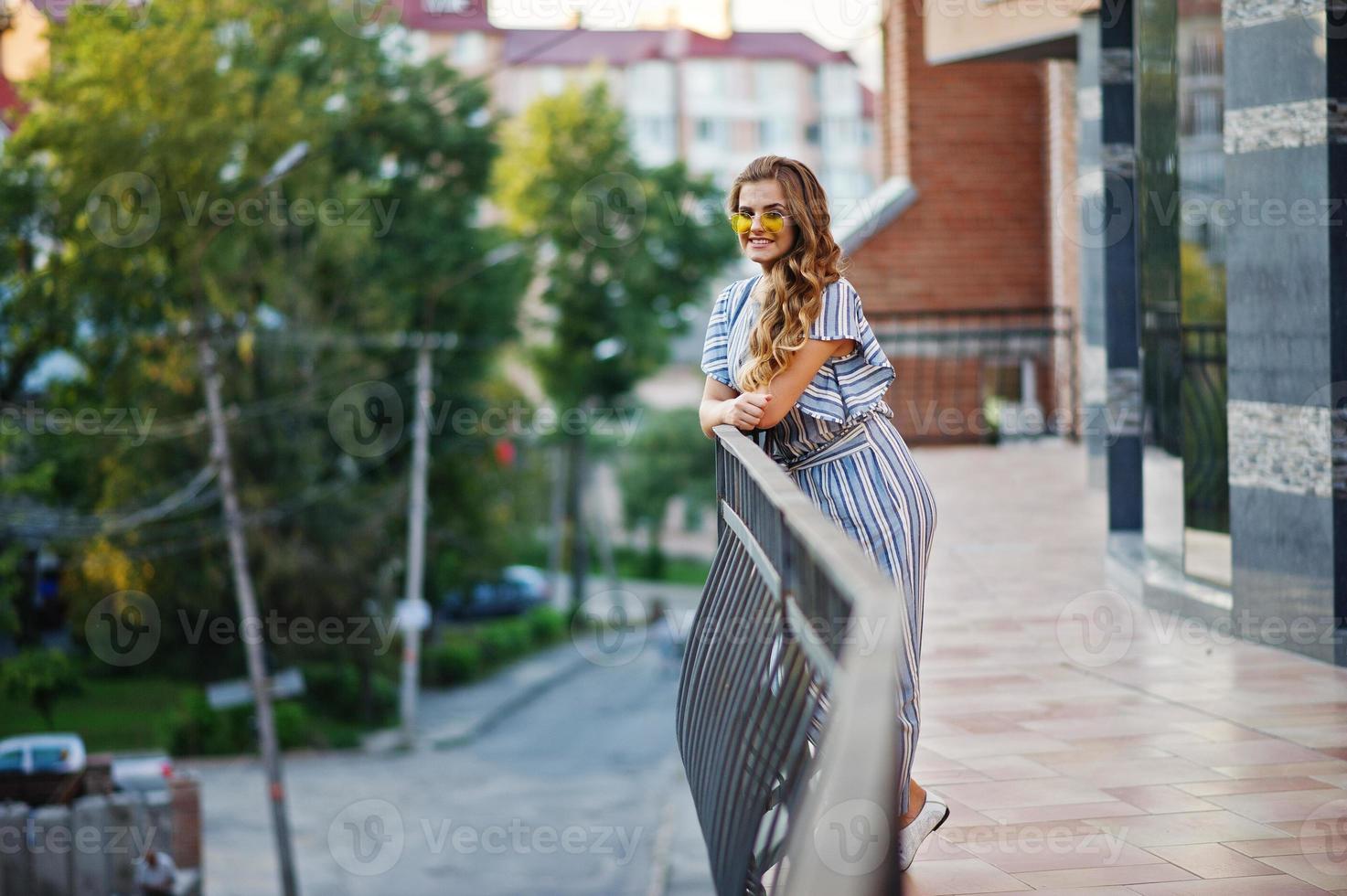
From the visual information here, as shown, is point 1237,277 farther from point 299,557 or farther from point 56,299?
point 299,557

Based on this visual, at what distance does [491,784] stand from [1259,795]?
23.5 metres

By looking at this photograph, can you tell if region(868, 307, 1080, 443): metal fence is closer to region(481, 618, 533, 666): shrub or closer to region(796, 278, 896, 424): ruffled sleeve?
region(796, 278, 896, 424): ruffled sleeve

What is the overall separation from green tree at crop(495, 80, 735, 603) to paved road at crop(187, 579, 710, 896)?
12.7 m

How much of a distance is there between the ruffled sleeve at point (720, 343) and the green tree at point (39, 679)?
28.3 meters

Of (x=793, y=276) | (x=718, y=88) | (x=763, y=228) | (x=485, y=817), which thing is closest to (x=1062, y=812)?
(x=793, y=276)

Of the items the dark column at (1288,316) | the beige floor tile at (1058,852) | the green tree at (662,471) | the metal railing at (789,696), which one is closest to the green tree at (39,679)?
the dark column at (1288,316)

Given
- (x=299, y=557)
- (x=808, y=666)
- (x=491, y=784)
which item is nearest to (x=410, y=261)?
(x=299, y=557)

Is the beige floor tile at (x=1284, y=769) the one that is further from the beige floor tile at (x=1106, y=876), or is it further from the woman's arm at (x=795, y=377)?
the woman's arm at (x=795, y=377)

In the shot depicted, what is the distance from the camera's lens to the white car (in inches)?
822

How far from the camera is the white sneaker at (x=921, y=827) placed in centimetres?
407

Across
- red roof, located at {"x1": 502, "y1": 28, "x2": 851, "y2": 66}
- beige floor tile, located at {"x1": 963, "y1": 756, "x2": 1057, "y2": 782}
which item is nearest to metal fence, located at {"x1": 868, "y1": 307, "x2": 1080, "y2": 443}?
beige floor tile, located at {"x1": 963, "y1": 756, "x2": 1057, "y2": 782}

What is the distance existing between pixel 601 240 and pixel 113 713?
18214 millimetres

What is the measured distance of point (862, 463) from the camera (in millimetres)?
4000

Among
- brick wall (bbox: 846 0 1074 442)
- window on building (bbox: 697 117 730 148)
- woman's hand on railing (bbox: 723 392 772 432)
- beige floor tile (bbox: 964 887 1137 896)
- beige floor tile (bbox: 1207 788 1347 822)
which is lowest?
beige floor tile (bbox: 1207 788 1347 822)
